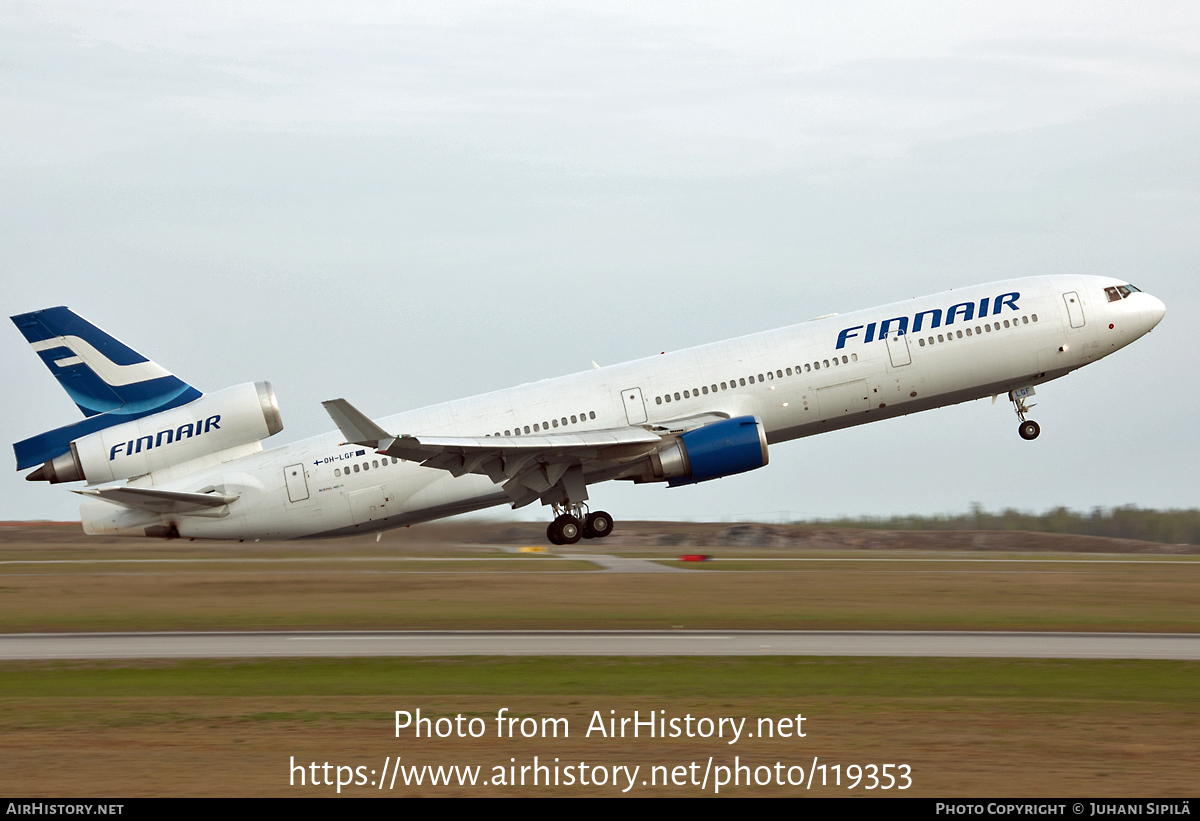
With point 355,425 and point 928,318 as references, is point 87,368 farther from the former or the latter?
point 928,318

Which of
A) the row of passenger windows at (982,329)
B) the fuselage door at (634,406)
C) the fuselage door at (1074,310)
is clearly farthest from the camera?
the fuselage door at (634,406)

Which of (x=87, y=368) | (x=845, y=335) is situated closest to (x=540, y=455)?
(x=845, y=335)

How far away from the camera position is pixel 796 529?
107562mm

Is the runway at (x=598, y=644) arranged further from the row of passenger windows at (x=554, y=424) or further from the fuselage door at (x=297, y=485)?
the row of passenger windows at (x=554, y=424)

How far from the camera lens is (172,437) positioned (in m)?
40.5

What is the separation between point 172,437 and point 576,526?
13324 mm

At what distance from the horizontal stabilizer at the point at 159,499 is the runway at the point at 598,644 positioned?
4.08m

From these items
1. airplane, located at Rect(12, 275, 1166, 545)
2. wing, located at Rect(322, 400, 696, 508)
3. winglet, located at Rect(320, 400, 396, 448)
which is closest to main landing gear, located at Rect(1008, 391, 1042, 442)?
airplane, located at Rect(12, 275, 1166, 545)

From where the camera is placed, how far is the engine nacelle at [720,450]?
3641cm

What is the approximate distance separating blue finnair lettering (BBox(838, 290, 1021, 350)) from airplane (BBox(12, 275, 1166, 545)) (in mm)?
43

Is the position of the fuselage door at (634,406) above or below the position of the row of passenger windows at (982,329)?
below

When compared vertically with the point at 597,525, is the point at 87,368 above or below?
above

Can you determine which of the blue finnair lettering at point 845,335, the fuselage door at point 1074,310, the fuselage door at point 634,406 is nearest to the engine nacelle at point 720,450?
the fuselage door at point 634,406

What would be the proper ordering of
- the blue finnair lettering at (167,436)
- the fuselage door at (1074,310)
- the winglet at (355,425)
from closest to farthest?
the winglet at (355,425) → the fuselage door at (1074,310) → the blue finnair lettering at (167,436)
